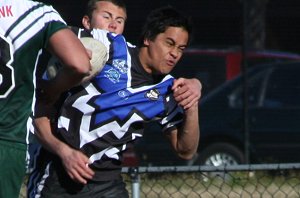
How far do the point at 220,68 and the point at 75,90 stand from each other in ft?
21.9

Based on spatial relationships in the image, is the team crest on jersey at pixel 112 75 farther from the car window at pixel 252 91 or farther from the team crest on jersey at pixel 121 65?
the car window at pixel 252 91

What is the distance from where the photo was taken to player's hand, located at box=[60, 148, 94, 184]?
5.13m

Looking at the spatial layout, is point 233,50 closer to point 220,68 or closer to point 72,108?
point 220,68

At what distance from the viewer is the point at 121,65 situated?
5.30 meters

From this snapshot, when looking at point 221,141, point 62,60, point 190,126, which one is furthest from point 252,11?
point 62,60

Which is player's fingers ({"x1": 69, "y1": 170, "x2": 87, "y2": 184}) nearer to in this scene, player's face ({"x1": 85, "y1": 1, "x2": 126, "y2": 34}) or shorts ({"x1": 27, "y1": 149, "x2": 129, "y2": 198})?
shorts ({"x1": 27, "y1": 149, "x2": 129, "y2": 198})

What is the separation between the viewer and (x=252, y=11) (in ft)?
39.3

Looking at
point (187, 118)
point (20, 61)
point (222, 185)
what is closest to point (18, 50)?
point (20, 61)

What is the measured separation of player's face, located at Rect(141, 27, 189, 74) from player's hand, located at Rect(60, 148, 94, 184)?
0.60m

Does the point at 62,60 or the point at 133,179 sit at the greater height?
the point at 62,60

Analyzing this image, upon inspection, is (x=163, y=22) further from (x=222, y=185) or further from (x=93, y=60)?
(x=222, y=185)

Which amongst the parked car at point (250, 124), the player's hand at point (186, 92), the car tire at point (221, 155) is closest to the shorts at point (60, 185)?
the player's hand at point (186, 92)

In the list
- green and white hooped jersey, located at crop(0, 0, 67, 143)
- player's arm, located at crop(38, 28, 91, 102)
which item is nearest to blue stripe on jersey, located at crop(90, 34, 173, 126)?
player's arm, located at crop(38, 28, 91, 102)

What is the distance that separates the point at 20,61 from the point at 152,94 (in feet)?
3.18
